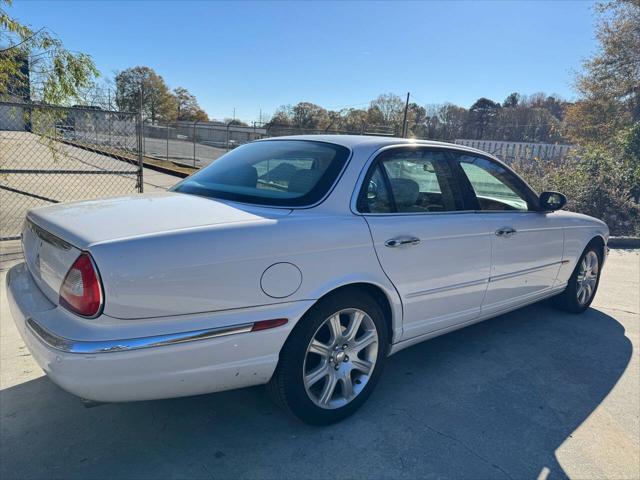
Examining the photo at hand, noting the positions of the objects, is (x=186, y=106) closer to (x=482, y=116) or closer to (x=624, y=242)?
(x=482, y=116)

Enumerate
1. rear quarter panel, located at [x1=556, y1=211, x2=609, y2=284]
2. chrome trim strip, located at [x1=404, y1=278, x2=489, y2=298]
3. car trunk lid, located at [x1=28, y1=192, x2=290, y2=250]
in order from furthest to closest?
rear quarter panel, located at [x1=556, y1=211, x2=609, y2=284]
chrome trim strip, located at [x1=404, y1=278, x2=489, y2=298]
car trunk lid, located at [x1=28, y1=192, x2=290, y2=250]

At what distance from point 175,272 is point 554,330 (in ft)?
11.9

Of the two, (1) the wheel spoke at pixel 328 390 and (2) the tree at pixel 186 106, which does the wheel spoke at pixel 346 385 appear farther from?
(2) the tree at pixel 186 106

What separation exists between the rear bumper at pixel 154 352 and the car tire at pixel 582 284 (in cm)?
A: 336

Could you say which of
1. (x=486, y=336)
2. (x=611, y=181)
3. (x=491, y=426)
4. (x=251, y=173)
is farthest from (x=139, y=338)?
(x=611, y=181)

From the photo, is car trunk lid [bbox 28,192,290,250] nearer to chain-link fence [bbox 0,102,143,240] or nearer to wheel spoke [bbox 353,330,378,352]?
wheel spoke [bbox 353,330,378,352]

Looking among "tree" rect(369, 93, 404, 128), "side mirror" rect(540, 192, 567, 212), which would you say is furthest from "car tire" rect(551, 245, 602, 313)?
"tree" rect(369, 93, 404, 128)

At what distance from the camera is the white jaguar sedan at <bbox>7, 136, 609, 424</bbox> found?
1.88 m

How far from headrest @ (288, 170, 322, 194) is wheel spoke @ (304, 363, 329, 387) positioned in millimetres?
973

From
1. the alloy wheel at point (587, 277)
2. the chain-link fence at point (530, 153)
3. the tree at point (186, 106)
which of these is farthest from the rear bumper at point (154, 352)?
the tree at point (186, 106)

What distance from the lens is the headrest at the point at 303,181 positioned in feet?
8.45

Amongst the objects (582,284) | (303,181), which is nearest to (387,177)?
(303,181)

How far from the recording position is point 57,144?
639cm

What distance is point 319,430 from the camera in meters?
2.53
